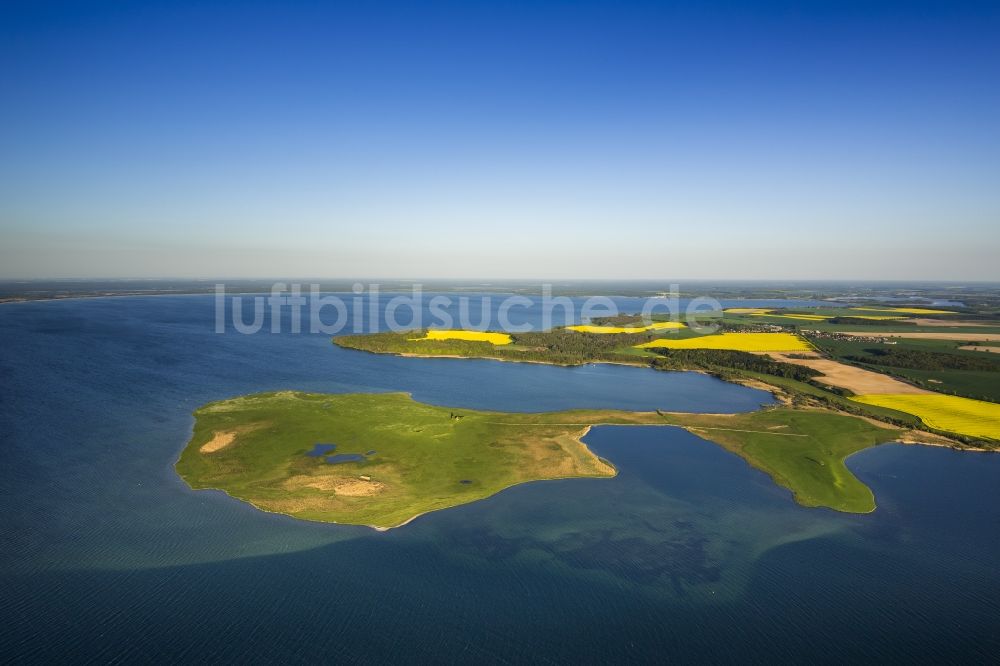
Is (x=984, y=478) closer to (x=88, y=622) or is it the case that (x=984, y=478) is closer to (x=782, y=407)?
(x=782, y=407)

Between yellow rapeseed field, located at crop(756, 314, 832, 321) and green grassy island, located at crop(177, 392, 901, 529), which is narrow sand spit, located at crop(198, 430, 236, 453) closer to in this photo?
green grassy island, located at crop(177, 392, 901, 529)

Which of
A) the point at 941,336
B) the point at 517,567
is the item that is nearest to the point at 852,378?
the point at 941,336

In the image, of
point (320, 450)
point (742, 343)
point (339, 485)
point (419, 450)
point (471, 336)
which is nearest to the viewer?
point (339, 485)

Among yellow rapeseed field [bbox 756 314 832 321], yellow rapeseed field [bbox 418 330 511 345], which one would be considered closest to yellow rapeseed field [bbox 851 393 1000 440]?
yellow rapeseed field [bbox 418 330 511 345]

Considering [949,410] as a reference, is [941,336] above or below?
above

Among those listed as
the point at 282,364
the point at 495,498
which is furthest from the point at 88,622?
the point at 282,364

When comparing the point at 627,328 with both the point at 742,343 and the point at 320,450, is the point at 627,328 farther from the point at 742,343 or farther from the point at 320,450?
the point at 320,450
